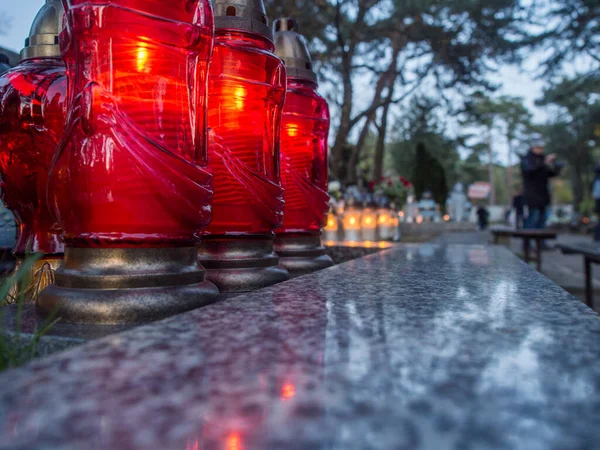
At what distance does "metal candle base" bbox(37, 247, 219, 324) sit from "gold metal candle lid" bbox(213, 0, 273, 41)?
370 millimetres

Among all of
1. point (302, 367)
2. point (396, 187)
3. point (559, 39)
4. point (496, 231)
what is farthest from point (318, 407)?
point (559, 39)

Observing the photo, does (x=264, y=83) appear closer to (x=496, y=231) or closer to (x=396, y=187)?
(x=396, y=187)

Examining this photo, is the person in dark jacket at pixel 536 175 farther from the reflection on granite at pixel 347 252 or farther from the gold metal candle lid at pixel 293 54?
the gold metal candle lid at pixel 293 54

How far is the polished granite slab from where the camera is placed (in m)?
0.20

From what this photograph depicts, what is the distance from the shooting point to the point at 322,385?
0.26 metres

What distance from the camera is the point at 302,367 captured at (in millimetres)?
288

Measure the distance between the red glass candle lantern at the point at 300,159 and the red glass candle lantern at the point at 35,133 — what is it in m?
0.42

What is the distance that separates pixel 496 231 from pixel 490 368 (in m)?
9.08

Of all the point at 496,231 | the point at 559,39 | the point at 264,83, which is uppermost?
the point at 559,39

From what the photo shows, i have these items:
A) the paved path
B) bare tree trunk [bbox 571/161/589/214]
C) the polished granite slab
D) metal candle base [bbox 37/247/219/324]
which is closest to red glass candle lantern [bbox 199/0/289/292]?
metal candle base [bbox 37/247/219/324]

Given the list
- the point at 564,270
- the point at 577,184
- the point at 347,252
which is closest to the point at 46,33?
the point at 347,252

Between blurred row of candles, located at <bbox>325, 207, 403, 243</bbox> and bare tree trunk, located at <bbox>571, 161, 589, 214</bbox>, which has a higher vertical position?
bare tree trunk, located at <bbox>571, 161, 589, 214</bbox>

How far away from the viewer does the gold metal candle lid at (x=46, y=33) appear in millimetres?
704

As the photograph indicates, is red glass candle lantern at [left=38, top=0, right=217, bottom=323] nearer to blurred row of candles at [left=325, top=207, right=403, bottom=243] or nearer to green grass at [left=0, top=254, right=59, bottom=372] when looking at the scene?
green grass at [left=0, top=254, right=59, bottom=372]
